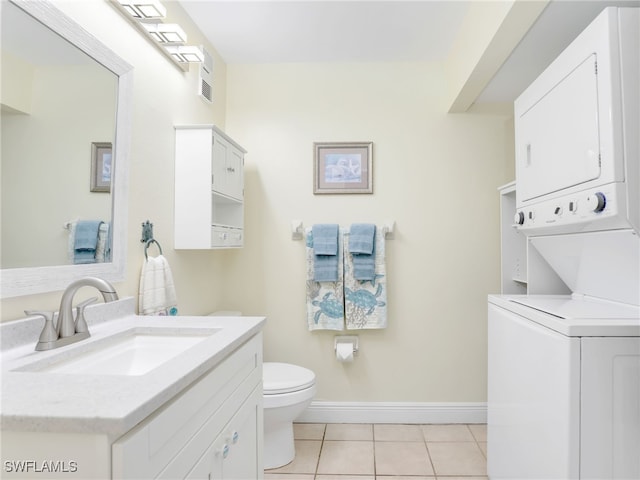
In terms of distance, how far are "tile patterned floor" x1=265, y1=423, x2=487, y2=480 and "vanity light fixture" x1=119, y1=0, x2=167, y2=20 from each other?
7.32 ft

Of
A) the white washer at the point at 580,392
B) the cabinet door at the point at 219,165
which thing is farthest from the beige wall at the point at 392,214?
the white washer at the point at 580,392

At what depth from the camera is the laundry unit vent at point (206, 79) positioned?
2.21 meters

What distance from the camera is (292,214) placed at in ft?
8.80

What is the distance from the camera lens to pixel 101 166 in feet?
4.57

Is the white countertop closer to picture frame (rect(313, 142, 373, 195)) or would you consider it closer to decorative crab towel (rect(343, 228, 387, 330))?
decorative crab towel (rect(343, 228, 387, 330))

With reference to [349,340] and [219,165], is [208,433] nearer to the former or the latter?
[219,165]

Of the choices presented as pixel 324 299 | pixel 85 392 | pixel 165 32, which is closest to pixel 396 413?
pixel 324 299

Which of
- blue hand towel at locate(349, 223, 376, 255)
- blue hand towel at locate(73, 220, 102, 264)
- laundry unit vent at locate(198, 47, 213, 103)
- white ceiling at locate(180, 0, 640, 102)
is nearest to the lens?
blue hand towel at locate(73, 220, 102, 264)

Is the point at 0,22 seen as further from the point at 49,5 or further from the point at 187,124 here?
the point at 187,124

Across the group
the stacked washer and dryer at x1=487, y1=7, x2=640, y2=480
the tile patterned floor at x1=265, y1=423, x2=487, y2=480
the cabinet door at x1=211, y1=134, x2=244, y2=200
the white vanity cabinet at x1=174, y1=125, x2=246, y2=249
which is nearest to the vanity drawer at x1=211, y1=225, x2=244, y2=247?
the white vanity cabinet at x1=174, y1=125, x2=246, y2=249

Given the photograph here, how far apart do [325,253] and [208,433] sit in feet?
5.32

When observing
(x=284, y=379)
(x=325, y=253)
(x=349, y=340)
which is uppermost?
(x=325, y=253)

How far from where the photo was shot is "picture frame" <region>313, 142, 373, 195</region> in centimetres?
266

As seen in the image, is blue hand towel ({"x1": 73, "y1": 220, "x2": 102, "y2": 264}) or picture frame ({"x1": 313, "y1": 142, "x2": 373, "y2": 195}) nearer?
blue hand towel ({"x1": 73, "y1": 220, "x2": 102, "y2": 264})
